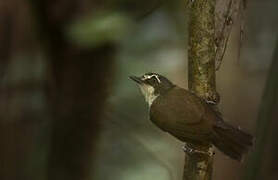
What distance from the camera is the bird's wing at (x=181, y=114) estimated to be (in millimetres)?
536

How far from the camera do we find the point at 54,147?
96cm

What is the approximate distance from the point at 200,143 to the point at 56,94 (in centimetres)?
45

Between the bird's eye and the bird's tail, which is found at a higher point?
the bird's eye

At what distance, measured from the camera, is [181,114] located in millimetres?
556

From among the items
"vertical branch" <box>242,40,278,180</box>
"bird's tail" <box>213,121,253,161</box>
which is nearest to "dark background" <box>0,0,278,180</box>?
"vertical branch" <box>242,40,278,180</box>

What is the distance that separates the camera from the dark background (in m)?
0.88

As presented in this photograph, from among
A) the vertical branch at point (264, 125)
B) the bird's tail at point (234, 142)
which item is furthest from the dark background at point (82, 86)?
the bird's tail at point (234, 142)

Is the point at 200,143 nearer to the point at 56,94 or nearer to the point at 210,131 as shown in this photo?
the point at 210,131

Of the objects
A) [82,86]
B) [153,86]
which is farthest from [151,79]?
[82,86]

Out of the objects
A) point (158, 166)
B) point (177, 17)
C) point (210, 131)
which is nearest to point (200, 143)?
point (210, 131)

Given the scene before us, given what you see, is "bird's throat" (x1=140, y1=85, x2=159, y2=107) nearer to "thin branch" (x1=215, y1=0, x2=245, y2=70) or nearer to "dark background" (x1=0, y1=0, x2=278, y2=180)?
"thin branch" (x1=215, y1=0, x2=245, y2=70)

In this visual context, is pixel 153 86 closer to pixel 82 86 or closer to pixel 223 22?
pixel 223 22

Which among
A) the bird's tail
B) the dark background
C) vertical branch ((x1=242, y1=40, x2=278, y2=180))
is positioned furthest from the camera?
the dark background

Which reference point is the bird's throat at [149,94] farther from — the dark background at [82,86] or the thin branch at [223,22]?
the dark background at [82,86]
